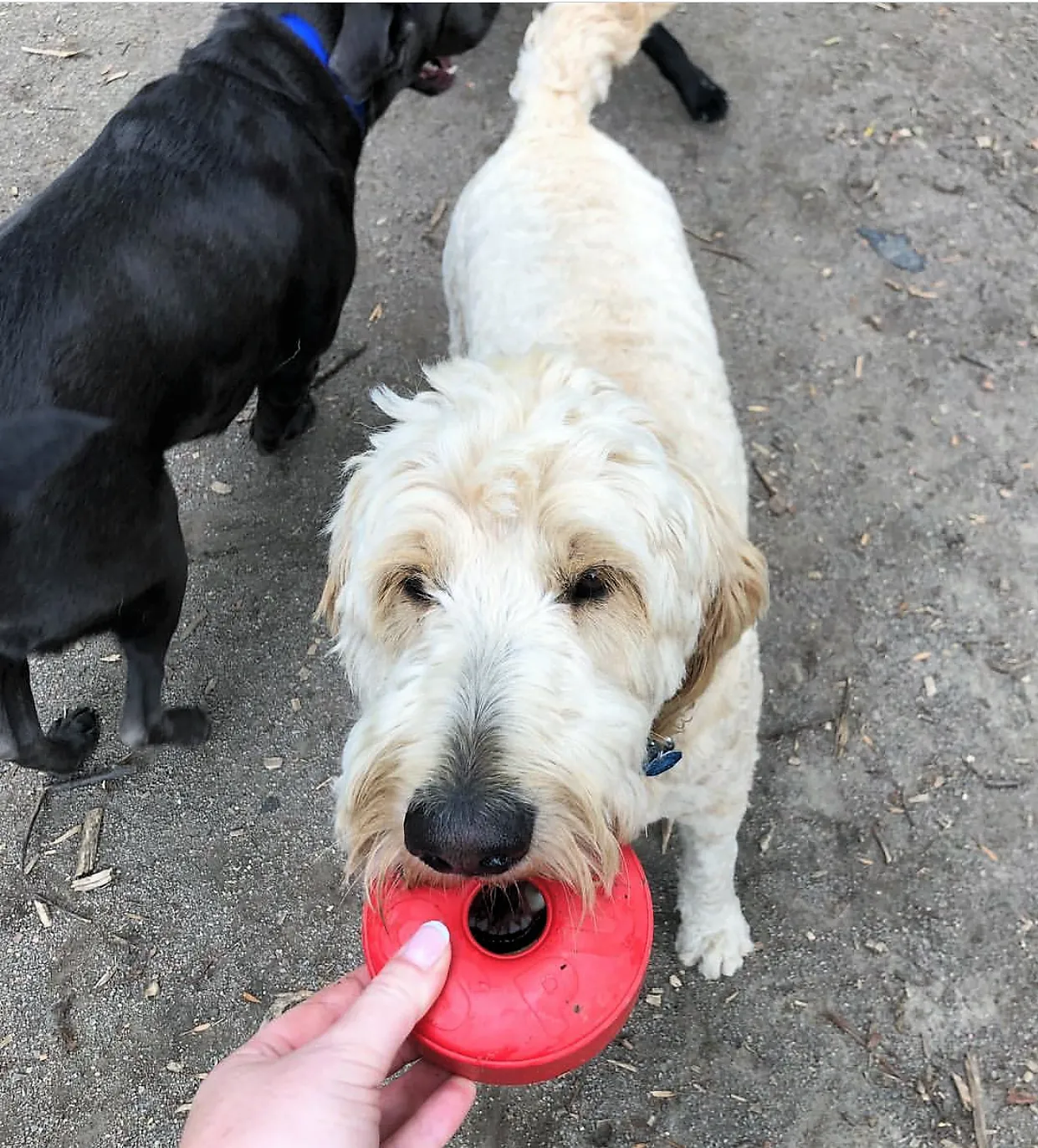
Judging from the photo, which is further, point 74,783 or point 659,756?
point 74,783

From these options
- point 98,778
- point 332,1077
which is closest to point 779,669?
point 332,1077

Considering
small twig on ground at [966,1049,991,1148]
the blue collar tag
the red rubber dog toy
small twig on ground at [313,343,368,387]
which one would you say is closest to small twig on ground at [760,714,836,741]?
small twig on ground at [966,1049,991,1148]

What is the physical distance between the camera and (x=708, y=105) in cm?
457

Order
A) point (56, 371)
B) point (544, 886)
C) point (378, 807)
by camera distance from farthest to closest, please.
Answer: point (56, 371)
point (544, 886)
point (378, 807)

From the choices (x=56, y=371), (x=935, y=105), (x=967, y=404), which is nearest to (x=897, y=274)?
(x=967, y=404)

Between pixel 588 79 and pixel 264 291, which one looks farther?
pixel 588 79

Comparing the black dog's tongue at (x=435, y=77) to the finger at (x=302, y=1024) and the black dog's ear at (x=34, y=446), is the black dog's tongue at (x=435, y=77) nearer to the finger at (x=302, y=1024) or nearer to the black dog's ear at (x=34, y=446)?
the black dog's ear at (x=34, y=446)

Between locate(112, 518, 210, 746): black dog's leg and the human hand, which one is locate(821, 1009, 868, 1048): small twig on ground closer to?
the human hand

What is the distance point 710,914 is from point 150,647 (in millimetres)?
1831

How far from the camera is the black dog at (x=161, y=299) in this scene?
7.86 ft

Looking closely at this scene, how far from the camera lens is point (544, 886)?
1.76 meters

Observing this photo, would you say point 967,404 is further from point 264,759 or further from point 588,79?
point 264,759

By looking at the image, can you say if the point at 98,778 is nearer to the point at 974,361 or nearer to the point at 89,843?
the point at 89,843

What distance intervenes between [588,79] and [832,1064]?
10.3ft
